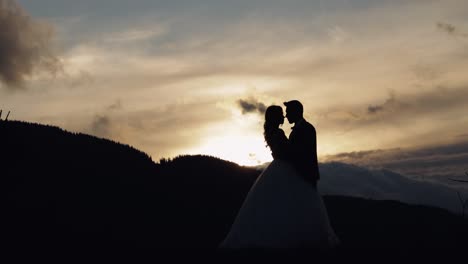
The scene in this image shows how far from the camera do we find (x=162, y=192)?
26.7 m

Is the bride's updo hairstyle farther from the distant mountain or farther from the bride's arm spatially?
the distant mountain

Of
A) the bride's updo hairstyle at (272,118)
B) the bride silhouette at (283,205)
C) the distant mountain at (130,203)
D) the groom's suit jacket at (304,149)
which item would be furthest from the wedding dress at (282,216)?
the distant mountain at (130,203)

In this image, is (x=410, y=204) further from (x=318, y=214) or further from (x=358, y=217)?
(x=318, y=214)

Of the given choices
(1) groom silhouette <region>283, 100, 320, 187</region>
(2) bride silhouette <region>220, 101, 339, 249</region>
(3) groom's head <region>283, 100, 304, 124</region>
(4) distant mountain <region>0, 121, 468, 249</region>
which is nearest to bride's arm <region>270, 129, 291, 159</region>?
(2) bride silhouette <region>220, 101, 339, 249</region>

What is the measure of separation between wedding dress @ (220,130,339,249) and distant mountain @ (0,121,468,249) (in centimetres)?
518

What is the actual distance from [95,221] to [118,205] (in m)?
2.48

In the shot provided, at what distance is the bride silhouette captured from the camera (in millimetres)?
11680

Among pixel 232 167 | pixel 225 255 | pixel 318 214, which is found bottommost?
pixel 225 255

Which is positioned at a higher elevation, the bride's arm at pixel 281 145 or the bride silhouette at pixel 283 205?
the bride's arm at pixel 281 145

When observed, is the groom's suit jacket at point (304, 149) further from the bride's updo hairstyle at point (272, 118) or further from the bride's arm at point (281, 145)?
the bride's updo hairstyle at point (272, 118)

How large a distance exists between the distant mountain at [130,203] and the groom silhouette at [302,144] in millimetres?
5600

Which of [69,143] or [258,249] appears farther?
[69,143]

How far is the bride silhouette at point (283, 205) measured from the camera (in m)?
11.7

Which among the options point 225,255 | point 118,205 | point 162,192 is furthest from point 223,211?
point 225,255
